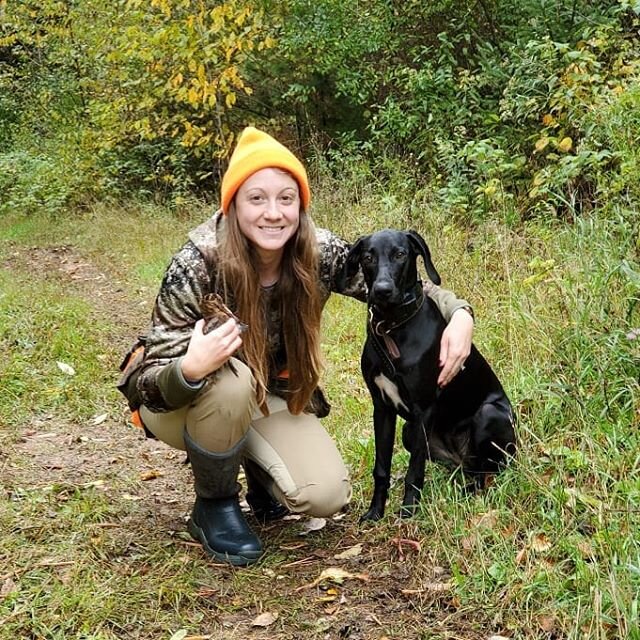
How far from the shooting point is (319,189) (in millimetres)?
7625

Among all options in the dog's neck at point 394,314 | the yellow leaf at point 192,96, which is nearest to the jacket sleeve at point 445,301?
the dog's neck at point 394,314

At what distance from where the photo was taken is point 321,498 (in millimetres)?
2760

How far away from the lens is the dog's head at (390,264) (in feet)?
8.95

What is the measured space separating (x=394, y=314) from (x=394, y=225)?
131 inches

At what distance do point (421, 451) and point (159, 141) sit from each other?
9.67 m

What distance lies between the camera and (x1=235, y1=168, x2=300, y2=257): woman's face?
102 inches

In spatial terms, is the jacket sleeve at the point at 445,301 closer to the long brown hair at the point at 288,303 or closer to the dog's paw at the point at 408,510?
the long brown hair at the point at 288,303

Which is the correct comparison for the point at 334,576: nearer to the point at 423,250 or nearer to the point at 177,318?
the point at 177,318

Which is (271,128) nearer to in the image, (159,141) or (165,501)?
(159,141)

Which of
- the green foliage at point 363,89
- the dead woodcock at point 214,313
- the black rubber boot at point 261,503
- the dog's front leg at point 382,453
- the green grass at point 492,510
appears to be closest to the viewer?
the green grass at point 492,510

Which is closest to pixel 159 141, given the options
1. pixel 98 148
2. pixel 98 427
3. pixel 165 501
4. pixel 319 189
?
pixel 98 148

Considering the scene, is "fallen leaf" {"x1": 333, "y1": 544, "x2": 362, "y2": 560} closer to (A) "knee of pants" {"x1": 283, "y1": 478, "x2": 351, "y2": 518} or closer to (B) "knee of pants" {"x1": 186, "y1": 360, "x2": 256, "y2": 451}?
(A) "knee of pants" {"x1": 283, "y1": 478, "x2": 351, "y2": 518}

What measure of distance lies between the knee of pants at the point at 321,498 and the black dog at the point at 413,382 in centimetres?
19

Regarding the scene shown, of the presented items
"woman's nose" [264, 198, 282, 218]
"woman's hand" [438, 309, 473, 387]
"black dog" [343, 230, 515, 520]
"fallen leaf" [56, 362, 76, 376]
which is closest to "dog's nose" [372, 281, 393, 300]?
"black dog" [343, 230, 515, 520]
